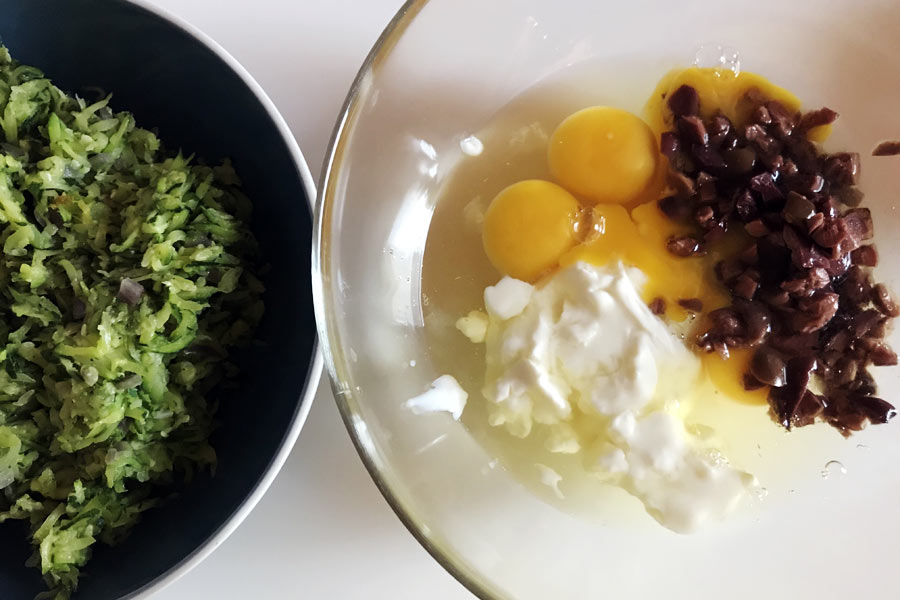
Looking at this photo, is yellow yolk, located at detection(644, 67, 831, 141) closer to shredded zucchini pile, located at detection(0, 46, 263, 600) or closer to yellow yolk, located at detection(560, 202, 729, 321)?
yellow yolk, located at detection(560, 202, 729, 321)

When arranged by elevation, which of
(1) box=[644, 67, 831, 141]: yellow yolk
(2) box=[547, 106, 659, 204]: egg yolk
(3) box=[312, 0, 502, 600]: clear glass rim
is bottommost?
(3) box=[312, 0, 502, 600]: clear glass rim

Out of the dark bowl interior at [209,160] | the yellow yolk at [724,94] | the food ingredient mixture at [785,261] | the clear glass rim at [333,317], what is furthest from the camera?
the yellow yolk at [724,94]

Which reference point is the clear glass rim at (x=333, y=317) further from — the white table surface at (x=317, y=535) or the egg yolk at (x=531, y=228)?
the egg yolk at (x=531, y=228)

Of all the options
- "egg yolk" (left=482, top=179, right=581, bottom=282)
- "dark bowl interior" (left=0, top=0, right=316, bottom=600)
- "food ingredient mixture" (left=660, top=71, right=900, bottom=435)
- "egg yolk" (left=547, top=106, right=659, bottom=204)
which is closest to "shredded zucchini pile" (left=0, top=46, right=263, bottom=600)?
"dark bowl interior" (left=0, top=0, right=316, bottom=600)

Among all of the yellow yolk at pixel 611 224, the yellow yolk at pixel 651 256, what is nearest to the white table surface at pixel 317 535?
the yellow yolk at pixel 611 224

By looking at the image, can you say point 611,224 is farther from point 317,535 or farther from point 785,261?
point 317,535
